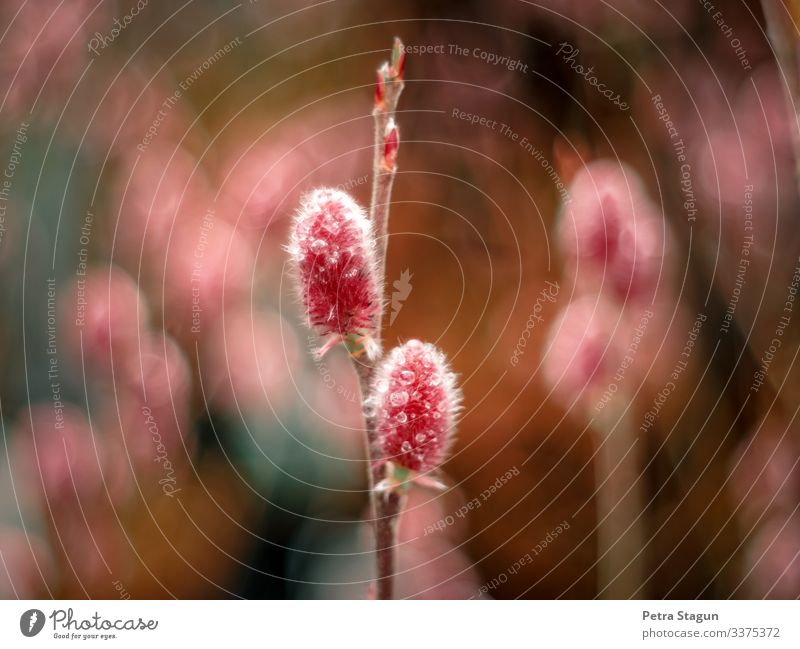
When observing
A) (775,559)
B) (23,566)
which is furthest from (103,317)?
(775,559)

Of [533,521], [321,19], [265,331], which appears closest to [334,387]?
[265,331]

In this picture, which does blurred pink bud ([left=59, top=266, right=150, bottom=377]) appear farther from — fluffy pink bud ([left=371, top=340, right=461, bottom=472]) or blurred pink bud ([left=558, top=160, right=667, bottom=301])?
blurred pink bud ([left=558, top=160, right=667, bottom=301])

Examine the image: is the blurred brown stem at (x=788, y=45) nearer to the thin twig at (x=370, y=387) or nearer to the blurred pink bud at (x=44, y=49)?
the thin twig at (x=370, y=387)

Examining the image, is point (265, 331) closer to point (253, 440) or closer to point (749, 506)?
point (253, 440)

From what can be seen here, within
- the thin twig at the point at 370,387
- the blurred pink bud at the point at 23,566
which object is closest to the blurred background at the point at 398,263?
the blurred pink bud at the point at 23,566
